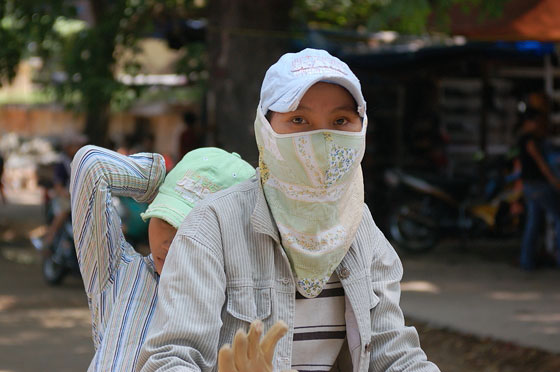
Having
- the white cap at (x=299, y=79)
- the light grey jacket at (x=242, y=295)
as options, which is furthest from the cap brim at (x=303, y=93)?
the light grey jacket at (x=242, y=295)

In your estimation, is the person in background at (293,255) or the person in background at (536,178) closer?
the person in background at (293,255)

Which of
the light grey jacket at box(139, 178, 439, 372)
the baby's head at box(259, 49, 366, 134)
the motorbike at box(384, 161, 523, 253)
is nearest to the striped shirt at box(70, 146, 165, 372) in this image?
the light grey jacket at box(139, 178, 439, 372)

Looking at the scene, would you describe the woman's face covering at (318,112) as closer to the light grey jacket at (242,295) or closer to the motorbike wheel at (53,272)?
the light grey jacket at (242,295)

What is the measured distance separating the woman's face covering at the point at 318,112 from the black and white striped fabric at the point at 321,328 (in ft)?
1.16

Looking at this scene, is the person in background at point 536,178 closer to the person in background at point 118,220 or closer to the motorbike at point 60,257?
the motorbike at point 60,257

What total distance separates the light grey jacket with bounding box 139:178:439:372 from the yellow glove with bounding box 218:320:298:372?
0.17m

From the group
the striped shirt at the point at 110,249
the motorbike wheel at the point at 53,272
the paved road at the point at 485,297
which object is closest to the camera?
the striped shirt at the point at 110,249

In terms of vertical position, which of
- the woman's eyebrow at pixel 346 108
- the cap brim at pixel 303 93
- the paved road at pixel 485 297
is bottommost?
the paved road at pixel 485 297

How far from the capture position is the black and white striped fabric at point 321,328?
6.68ft

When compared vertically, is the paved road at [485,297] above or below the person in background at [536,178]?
below

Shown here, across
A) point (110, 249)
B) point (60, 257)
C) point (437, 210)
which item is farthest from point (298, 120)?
point (437, 210)

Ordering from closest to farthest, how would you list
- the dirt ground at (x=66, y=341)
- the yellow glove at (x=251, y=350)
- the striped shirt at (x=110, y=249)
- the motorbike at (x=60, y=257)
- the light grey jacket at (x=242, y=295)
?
the yellow glove at (x=251, y=350) → the light grey jacket at (x=242, y=295) → the striped shirt at (x=110, y=249) → the dirt ground at (x=66, y=341) → the motorbike at (x=60, y=257)

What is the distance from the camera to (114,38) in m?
10.4

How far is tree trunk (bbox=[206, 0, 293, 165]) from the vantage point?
8195 mm
